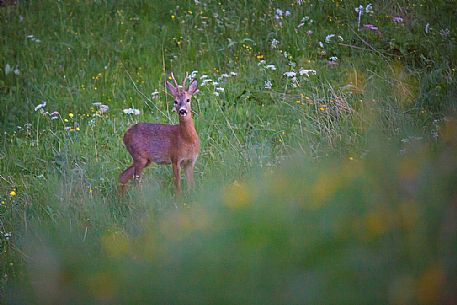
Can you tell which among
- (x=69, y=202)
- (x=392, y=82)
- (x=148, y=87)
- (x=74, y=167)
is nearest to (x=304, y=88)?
(x=392, y=82)

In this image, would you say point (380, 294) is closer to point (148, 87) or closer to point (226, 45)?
point (148, 87)

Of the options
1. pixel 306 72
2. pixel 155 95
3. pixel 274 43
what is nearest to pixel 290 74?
pixel 306 72

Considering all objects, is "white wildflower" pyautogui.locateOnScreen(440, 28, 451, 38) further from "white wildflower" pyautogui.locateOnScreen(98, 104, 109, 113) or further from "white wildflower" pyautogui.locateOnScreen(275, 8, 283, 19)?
"white wildflower" pyautogui.locateOnScreen(98, 104, 109, 113)

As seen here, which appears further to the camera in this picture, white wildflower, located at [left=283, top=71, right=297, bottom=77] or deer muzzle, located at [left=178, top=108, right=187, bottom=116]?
white wildflower, located at [left=283, top=71, right=297, bottom=77]

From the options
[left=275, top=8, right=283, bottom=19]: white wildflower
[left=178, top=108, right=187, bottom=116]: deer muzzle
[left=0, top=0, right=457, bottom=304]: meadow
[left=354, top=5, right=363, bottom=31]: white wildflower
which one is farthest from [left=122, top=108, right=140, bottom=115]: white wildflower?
[left=354, top=5, right=363, bottom=31]: white wildflower

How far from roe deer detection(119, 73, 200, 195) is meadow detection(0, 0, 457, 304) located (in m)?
0.18

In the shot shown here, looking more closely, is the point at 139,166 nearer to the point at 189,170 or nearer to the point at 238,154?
the point at 189,170

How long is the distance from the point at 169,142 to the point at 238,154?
3.28 ft

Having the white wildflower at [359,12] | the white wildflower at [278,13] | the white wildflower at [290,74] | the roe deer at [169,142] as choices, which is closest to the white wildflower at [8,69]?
the white wildflower at [278,13]

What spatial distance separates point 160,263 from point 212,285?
0.22 m

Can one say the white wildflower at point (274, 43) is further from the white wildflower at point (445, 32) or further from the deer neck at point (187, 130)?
the deer neck at point (187, 130)

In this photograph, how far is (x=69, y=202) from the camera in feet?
18.3

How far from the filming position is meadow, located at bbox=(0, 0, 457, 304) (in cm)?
281

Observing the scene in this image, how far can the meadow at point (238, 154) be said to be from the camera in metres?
2.81
